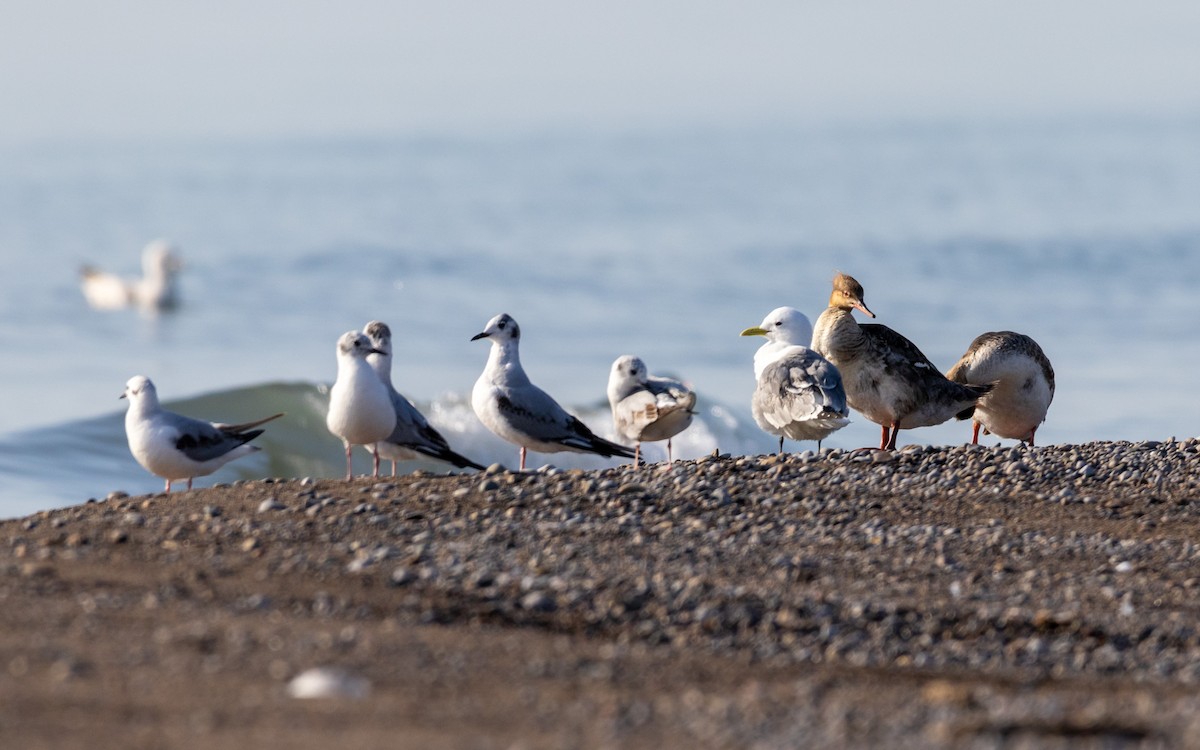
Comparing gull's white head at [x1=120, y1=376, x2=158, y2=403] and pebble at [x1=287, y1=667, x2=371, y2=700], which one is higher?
gull's white head at [x1=120, y1=376, x2=158, y2=403]

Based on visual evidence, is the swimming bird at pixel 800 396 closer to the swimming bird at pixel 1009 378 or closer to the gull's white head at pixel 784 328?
the gull's white head at pixel 784 328

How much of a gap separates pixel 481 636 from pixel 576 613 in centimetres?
56

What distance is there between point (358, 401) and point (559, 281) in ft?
61.3

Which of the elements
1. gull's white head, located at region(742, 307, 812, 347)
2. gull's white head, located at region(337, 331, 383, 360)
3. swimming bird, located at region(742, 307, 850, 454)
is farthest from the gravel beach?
gull's white head, located at region(742, 307, 812, 347)

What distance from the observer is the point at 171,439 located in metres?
8.44

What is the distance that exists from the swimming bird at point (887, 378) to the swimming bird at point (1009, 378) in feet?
0.74

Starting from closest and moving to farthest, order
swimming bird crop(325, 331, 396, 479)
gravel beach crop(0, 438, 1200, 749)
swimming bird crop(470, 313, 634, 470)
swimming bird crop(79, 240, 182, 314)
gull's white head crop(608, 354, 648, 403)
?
gravel beach crop(0, 438, 1200, 749)
swimming bird crop(325, 331, 396, 479)
swimming bird crop(470, 313, 634, 470)
gull's white head crop(608, 354, 648, 403)
swimming bird crop(79, 240, 182, 314)

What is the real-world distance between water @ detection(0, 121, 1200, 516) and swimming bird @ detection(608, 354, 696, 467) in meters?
4.77

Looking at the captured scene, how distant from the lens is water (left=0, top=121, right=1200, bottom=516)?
15.8m

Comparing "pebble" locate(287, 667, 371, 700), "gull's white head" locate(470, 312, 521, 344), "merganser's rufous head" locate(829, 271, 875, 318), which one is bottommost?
"pebble" locate(287, 667, 371, 700)

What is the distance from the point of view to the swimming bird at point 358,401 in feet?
28.6

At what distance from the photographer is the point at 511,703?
4590 millimetres

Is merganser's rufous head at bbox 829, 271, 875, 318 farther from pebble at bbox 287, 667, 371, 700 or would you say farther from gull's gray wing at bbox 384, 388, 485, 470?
pebble at bbox 287, 667, 371, 700

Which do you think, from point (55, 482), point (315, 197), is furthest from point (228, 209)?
point (55, 482)
